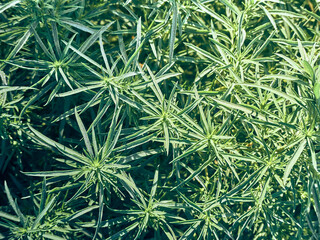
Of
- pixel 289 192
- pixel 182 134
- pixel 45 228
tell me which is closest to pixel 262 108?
pixel 182 134

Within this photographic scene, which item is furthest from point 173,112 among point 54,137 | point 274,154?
point 54,137

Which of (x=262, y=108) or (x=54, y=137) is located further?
(x=54, y=137)

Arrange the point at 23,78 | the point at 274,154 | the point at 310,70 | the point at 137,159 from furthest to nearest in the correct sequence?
the point at 23,78 → the point at 137,159 → the point at 274,154 → the point at 310,70

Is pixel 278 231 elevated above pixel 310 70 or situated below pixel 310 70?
below

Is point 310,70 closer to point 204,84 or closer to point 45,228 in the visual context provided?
point 204,84

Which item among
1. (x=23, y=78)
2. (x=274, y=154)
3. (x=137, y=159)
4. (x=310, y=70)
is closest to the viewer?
(x=310, y=70)

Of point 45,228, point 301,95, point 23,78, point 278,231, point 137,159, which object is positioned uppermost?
point 301,95
